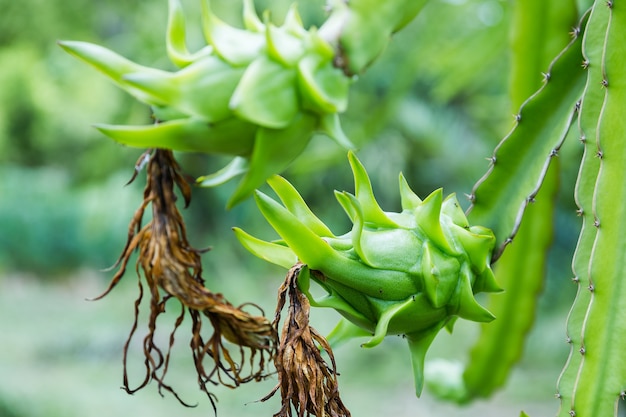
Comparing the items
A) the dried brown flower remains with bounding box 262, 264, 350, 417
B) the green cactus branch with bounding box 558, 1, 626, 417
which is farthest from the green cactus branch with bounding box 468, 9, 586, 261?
the dried brown flower remains with bounding box 262, 264, 350, 417

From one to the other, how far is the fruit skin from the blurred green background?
1.89 m

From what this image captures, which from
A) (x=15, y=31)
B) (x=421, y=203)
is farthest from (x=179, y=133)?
(x=15, y=31)

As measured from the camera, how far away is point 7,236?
13.0 feet

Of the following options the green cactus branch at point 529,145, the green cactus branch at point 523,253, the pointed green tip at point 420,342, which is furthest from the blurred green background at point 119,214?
the pointed green tip at point 420,342

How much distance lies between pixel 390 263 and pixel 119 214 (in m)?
2.71

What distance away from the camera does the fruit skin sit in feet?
1.02

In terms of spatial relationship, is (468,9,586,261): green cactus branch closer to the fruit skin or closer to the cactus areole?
the cactus areole

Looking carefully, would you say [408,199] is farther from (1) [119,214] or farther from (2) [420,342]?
(1) [119,214]

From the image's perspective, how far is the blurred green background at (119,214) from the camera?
2.77 m

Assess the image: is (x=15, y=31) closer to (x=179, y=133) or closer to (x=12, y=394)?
(x=12, y=394)

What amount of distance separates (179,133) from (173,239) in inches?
4.5

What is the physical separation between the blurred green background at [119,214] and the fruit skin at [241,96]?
74.6 inches

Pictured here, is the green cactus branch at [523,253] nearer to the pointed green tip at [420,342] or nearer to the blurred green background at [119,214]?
the pointed green tip at [420,342]

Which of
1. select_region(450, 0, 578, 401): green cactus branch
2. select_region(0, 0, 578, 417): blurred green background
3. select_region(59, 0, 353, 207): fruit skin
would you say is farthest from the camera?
select_region(0, 0, 578, 417): blurred green background
